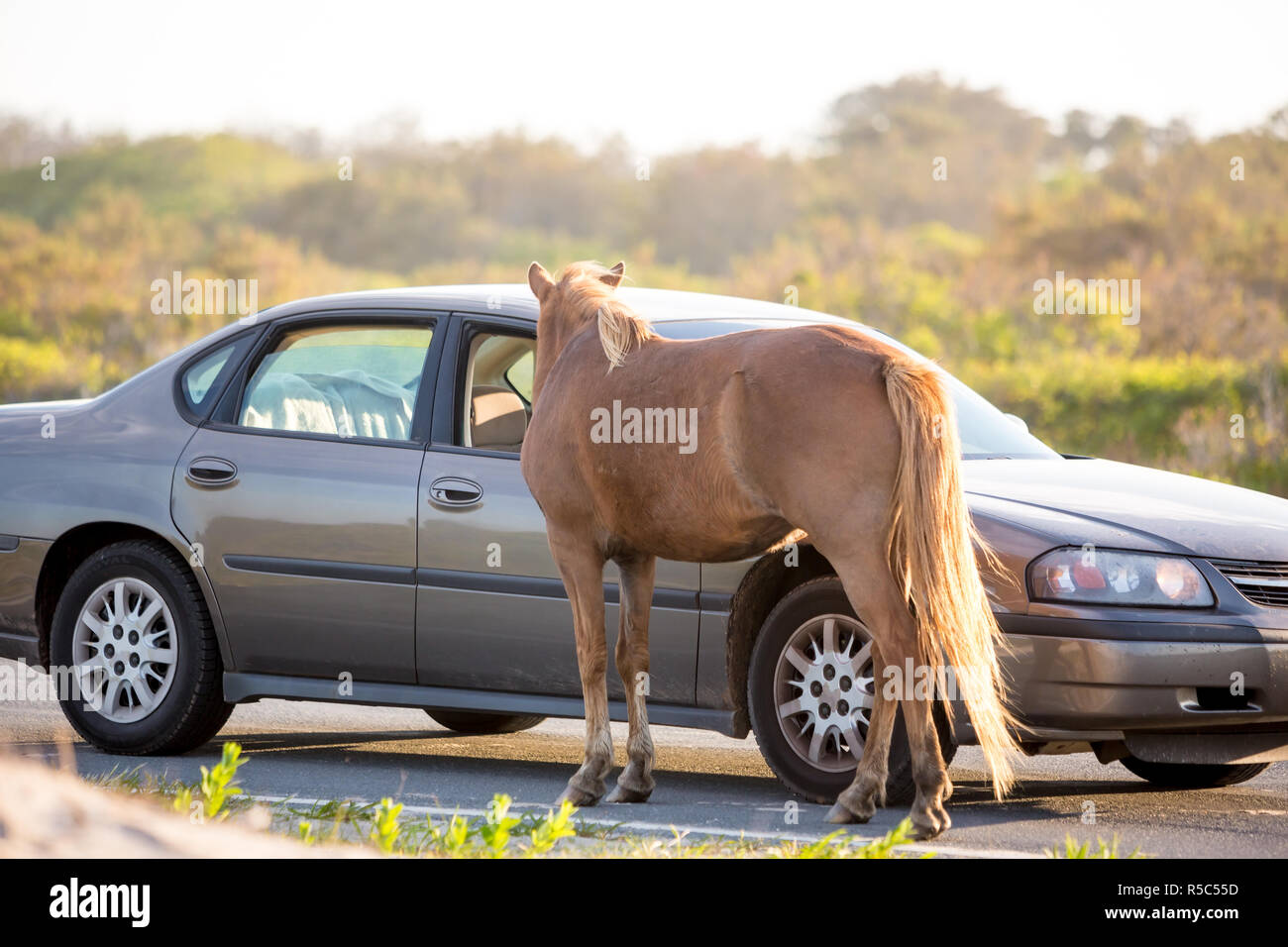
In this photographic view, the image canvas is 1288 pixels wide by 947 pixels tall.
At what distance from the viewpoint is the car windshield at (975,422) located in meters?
6.65

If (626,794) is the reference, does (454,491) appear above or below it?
above

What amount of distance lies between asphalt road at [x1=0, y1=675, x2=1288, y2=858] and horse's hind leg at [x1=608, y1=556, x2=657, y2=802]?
95mm

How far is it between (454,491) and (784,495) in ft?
5.94

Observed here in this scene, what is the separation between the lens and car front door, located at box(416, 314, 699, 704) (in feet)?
20.6

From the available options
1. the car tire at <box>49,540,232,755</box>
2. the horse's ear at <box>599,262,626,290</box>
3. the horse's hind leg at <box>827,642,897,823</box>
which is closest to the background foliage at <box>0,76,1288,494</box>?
the horse's ear at <box>599,262,626,290</box>

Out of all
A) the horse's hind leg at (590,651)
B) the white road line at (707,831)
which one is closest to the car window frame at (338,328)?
the horse's hind leg at (590,651)

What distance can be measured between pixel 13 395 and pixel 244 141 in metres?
35.9

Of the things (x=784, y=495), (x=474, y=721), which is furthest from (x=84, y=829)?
(x=474, y=721)

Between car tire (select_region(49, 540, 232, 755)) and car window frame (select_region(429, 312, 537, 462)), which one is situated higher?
car window frame (select_region(429, 312, 537, 462))

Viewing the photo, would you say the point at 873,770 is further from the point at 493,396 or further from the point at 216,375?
the point at 216,375

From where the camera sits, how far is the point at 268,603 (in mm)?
6980

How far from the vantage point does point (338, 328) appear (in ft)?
24.1

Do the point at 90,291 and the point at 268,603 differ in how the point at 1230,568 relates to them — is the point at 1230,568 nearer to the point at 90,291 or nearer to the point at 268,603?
the point at 268,603

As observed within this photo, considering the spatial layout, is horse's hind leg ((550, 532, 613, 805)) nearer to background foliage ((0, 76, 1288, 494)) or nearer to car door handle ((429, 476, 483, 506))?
car door handle ((429, 476, 483, 506))
